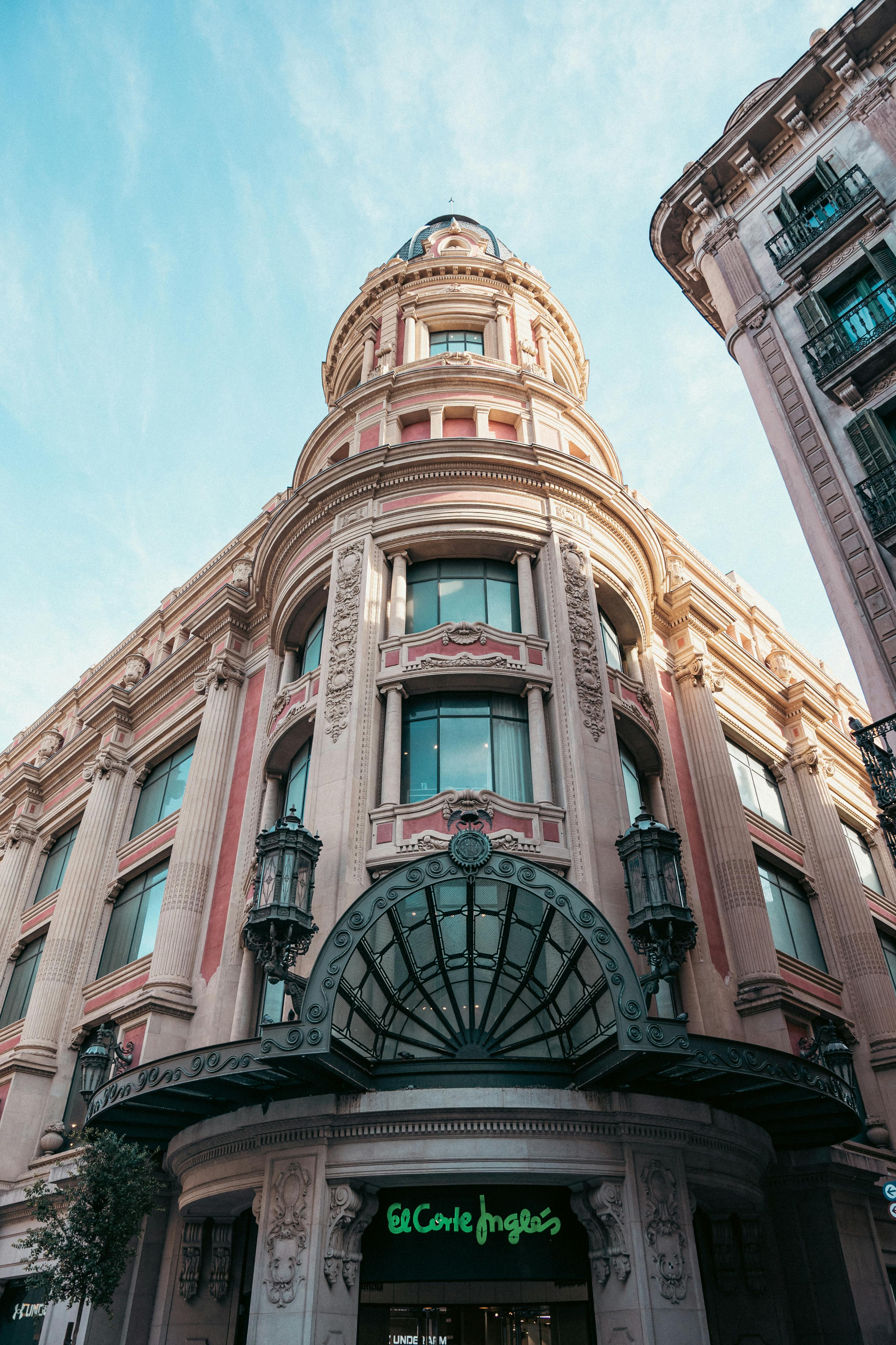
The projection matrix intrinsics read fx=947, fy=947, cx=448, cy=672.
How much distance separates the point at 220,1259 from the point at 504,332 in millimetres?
27615

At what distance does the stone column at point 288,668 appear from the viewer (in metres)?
26.2

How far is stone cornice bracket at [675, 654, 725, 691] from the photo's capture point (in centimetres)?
2834

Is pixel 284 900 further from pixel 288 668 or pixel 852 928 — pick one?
pixel 852 928

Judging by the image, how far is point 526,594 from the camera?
23188 millimetres

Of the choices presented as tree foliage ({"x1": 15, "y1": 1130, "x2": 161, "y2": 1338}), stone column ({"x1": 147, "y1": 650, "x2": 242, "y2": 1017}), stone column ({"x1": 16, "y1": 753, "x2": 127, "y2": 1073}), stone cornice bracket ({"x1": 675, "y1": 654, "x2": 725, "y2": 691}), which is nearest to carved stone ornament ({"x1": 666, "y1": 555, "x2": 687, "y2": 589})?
stone cornice bracket ({"x1": 675, "y1": 654, "x2": 725, "y2": 691})

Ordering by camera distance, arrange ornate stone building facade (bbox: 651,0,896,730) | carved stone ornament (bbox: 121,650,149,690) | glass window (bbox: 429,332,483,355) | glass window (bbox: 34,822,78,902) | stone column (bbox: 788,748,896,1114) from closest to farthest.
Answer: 1. ornate stone building facade (bbox: 651,0,896,730)
2. stone column (bbox: 788,748,896,1114)
3. glass window (bbox: 429,332,483,355)
4. glass window (bbox: 34,822,78,902)
5. carved stone ornament (bbox: 121,650,149,690)

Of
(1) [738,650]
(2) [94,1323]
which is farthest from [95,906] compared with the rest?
(1) [738,650]

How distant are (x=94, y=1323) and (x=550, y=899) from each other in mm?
13200

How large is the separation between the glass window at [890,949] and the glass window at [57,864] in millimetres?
27684

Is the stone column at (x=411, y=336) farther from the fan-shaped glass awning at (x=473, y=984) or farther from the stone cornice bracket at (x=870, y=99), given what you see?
the fan-shaped glass awning at (x=473, y=984)

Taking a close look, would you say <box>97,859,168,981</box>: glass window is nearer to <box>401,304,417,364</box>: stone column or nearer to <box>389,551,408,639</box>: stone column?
<box>389,551,408,639</box>: stone column

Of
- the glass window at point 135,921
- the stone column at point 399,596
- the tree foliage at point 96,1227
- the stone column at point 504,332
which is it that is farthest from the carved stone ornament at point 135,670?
the tree foliage at point 96,1227

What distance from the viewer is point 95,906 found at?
95.3 ft

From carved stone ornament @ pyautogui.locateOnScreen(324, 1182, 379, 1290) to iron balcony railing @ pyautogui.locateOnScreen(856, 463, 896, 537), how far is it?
1520 centimetres
